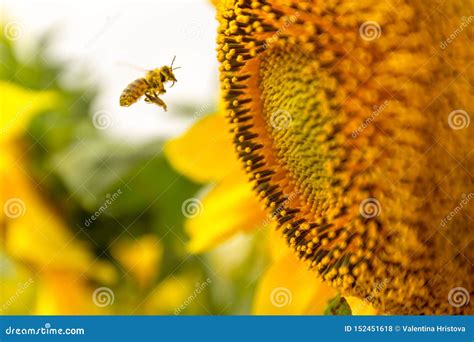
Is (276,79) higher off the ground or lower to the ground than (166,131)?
higher

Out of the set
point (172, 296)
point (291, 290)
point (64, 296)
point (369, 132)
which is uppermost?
point (369, 132)

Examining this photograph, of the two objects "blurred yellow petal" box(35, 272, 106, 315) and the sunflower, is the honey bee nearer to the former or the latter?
the sunflower

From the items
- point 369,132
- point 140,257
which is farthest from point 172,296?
point 369,132

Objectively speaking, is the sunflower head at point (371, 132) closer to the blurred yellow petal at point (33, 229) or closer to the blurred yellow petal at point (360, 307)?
the blurred yellow petal at point (360, 307)

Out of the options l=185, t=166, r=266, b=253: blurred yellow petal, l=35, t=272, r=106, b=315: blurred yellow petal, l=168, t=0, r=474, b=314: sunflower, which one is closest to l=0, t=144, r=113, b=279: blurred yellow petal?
l=35, t=272, r=106, b=315: blurred yellow petal

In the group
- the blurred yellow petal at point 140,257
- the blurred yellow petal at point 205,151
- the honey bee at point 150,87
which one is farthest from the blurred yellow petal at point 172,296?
the honey bee at point 150,87

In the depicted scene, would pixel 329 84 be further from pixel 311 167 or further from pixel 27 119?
pixel 27 119

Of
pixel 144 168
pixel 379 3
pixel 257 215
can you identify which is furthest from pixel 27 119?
pixel 379 3

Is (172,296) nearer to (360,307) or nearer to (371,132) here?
(360,307)
